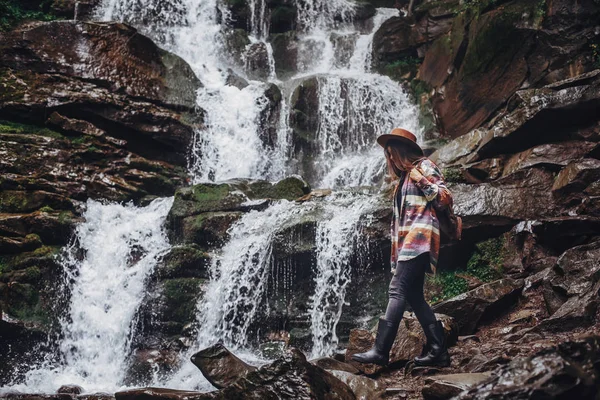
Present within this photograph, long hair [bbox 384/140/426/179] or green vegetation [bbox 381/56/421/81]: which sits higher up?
green vegetation [bbox 381/56/421/81]

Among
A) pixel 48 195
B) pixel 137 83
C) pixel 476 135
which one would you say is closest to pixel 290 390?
pixel 476 135

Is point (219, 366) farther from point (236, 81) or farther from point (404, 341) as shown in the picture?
point (236, 81)

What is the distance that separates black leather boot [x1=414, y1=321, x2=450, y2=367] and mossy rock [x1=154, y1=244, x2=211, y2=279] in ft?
19.1

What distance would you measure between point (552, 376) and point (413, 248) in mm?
1954

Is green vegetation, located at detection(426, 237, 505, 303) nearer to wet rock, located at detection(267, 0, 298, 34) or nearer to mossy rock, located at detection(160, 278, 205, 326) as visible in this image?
mossy rock, located at detection(160, 278, 205, 326)

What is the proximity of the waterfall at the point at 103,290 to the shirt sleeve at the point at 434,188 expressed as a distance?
6.18 metres

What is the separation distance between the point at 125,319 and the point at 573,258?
751cm

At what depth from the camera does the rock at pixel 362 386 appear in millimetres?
4617

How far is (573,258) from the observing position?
21.7ft

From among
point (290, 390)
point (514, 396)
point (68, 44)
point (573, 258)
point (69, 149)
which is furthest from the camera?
point (68, 44)

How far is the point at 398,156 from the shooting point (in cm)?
523

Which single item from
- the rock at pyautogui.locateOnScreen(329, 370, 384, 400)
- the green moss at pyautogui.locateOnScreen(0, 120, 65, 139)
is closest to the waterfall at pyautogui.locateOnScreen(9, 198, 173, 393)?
the green moss at pyautogui.locateOnScreen(0, 120, 65, 139)

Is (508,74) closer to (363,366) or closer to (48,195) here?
(363,366)

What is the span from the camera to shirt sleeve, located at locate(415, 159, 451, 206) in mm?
4844
